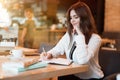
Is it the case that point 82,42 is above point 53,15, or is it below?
below

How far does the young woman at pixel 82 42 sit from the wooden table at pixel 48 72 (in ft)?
0.38

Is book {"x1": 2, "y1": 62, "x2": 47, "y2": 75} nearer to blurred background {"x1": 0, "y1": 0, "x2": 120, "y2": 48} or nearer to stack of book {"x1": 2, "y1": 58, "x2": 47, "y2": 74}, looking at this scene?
stack of book {"x1": 2, "y1": 58, "x2": 47, "y2": 74}

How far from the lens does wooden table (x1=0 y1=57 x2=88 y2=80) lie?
4.94 feet

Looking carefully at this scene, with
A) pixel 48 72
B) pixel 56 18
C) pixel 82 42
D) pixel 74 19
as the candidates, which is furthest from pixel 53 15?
pixel 48 72

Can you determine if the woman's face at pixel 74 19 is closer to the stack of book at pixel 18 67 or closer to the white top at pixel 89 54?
the white top at pixel 89 54

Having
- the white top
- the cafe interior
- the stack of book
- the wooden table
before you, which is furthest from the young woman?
the cafe interior

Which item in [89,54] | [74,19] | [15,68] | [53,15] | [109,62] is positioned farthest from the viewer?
[53,15]

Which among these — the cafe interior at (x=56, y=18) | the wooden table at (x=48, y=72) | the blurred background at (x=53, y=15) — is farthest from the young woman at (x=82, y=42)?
the blurred background at (x=53, y=15)

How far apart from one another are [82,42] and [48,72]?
19.2 inches

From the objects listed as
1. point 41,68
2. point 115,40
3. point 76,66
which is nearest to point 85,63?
point 76,66

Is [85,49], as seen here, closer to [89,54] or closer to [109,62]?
[89,54]

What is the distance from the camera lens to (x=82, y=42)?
202 cm

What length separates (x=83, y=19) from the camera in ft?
7.09

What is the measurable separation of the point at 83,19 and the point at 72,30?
197mm
